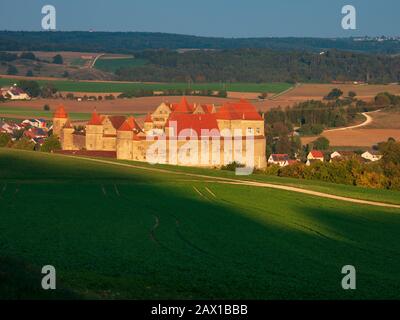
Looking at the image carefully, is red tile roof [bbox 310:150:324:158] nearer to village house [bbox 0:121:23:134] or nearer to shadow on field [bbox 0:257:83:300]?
village house [bbox 0:121:23:134]

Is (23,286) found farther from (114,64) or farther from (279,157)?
(114,64)

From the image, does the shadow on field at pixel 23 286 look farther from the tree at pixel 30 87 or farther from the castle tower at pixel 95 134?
the tree at pixel 30 87

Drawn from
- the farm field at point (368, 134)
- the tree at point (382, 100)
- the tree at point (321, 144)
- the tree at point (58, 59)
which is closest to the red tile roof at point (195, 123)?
the tree at point (321, 144)

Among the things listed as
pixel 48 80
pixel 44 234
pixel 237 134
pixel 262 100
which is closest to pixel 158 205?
pixel 44 234

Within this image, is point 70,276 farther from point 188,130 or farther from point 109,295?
point 188,130

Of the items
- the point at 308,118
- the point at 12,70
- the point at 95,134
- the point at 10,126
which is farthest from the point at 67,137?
the point at 12,70

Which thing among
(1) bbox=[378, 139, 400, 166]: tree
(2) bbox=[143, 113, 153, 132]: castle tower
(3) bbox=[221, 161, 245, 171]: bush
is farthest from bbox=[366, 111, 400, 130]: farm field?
(3) bbox=[221, 161, 245, 171]: bush

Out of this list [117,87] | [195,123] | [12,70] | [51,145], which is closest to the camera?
[195,123]
